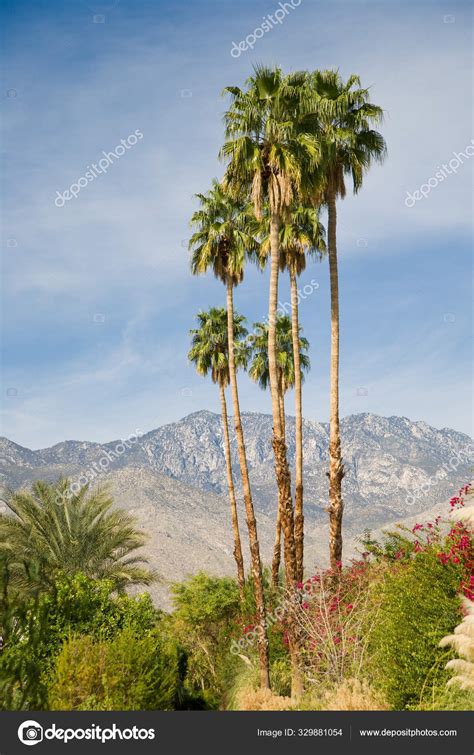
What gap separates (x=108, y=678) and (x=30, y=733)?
6087 mm

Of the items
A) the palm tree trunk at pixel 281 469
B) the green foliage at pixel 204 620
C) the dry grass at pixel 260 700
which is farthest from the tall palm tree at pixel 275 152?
the green foliage at pixel 204 620

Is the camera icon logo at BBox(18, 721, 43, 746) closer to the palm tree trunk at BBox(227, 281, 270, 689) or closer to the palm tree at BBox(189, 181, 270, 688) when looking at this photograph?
the palm tree trunk at BBox(227, 281, 270, 689)

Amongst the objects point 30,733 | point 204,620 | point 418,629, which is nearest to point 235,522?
point 204,620

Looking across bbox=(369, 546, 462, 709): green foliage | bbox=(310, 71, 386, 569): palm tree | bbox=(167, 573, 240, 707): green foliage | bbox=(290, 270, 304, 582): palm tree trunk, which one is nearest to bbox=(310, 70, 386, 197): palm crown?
bbox=(310, 71, 386, 569): palm tree

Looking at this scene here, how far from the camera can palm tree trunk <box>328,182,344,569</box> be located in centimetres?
2012

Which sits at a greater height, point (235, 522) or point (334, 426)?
point (334, 426)

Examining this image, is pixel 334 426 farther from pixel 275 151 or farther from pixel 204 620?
pixel 204 620

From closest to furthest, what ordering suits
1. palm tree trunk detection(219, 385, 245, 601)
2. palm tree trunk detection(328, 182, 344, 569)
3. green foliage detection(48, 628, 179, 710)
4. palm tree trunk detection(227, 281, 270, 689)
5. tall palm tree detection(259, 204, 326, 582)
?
green foliage detection(48, 628, 179, 710) → palm tree trunk detection(227, 281, 270, 689) → palm tree trunk detection(328, 182, 344, 569) → tall palm tree detection(259, 204, 326, 582) → palm tree trunk detection(219, 385, 245, 601)

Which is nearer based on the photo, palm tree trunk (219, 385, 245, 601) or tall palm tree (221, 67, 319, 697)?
tall palm tree (221, 67, 319, 697)

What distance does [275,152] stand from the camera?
19.1 meters

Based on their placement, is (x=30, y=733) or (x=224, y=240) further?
(x=224, y=240)

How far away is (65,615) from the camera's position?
2042cm

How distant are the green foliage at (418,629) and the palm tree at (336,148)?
607 centimetres

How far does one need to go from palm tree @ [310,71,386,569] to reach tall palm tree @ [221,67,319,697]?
1295mm
